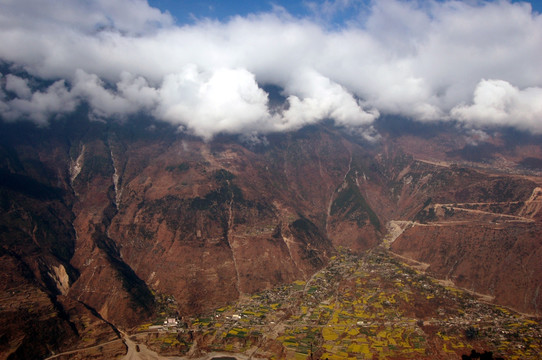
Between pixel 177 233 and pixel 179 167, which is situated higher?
pixel 179 167

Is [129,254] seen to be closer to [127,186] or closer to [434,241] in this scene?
[127,186]

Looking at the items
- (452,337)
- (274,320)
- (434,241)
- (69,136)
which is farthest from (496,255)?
(69,136)

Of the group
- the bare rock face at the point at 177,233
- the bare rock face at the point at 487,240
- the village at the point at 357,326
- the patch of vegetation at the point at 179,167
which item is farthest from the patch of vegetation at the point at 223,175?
the bare rock face at the point at 487,240

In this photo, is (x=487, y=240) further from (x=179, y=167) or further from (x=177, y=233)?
(x=179, y=167)

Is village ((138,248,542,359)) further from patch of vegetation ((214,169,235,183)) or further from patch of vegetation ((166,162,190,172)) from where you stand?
patch of vegetation ((166,162,190,172))

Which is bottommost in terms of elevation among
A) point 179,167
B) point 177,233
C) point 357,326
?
point 357,326

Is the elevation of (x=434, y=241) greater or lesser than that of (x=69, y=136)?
lesser

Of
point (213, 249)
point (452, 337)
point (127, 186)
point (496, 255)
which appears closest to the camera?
point (452, 337)

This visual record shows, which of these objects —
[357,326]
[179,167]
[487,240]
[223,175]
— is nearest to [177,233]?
[223,175]
